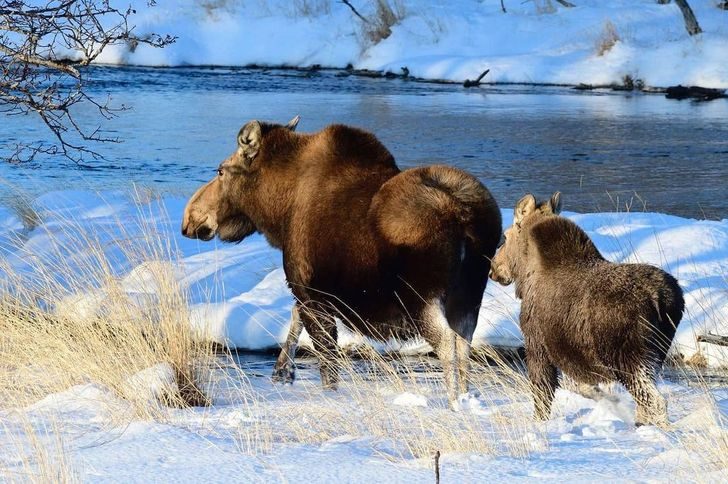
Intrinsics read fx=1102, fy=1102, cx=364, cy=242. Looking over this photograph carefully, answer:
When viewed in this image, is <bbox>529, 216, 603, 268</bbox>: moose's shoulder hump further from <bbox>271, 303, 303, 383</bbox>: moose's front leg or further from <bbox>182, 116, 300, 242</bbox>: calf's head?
<bbox>182, 116, 300, 242</bbox>: calf's head

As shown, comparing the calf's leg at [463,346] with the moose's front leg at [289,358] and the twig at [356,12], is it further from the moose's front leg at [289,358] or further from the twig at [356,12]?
the twig at [356,12]

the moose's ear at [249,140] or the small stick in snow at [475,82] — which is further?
the small stick in snow at [475,82]

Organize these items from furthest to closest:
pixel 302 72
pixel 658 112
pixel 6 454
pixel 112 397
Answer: pixel 302 72, pixel 658 112, pixel 112 397, pixel 6 454

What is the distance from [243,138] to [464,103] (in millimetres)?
A: 21018

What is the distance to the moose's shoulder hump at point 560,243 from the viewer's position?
19.3 ft

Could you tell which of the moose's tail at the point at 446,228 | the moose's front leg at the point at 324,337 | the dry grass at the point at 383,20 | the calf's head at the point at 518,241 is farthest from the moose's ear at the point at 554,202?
the dry grass at the point at 383,20

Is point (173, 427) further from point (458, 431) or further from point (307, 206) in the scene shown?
point (307, 206)

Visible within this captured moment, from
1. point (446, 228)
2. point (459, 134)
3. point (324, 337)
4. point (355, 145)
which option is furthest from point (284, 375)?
point (459, 134)

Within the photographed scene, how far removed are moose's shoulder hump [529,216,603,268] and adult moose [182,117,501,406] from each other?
0.39 meters

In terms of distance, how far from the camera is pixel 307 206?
663 cm

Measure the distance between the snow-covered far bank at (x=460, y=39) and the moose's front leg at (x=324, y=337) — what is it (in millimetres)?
26922

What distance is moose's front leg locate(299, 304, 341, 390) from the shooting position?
6.62m

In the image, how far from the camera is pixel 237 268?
1013 cm

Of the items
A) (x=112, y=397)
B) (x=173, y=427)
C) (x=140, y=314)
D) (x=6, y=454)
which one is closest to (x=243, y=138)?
(x=140, y=314)
